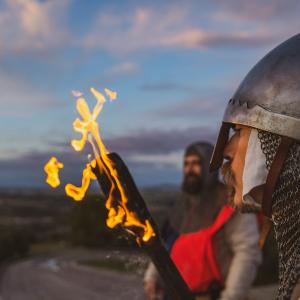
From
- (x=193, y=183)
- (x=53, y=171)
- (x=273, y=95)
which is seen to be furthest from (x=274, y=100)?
(x=193, y=183)

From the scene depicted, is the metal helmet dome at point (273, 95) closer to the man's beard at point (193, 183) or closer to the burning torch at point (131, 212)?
the burning torch at point (131, 212)

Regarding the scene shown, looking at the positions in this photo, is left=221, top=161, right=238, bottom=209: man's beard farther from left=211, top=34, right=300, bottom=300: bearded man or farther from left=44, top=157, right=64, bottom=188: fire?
left=44, top=157, right=64, bottom=188: fire

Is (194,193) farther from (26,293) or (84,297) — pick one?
(26,293)

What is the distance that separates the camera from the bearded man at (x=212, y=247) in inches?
202

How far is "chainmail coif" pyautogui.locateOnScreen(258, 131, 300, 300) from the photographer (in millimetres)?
2707

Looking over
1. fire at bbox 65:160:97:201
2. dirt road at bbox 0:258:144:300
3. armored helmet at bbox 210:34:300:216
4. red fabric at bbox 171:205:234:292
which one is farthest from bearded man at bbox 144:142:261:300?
dirt road at bbox 0:258:144:300

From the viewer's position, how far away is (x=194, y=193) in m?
6.04

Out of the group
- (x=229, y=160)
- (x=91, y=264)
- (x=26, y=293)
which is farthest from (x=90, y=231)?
(x=229, y=160)

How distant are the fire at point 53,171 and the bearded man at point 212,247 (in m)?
1.90

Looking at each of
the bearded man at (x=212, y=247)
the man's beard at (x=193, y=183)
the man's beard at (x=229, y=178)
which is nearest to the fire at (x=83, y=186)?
the man's beard at (x=229, y=178)

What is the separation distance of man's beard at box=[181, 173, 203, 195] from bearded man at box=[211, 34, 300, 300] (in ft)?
9.86

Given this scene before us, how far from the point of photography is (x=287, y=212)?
2758mm

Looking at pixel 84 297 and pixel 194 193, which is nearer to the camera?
pixel 194 193

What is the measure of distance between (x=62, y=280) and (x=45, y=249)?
27324 mm
